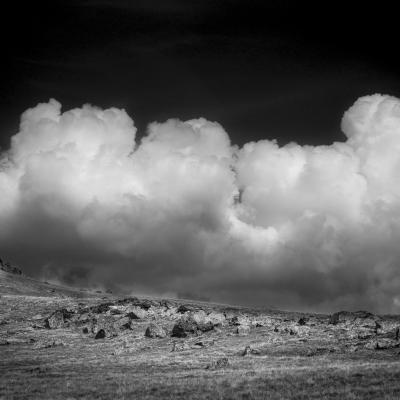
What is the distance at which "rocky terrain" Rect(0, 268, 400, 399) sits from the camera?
27.6 metres

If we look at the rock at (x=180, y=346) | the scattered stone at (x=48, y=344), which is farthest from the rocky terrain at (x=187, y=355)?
the scattered stone at (x=48, y=344)

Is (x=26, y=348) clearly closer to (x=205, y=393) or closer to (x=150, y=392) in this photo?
(x=150, y=392)

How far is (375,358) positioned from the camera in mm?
38156

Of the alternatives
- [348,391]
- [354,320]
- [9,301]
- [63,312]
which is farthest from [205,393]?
[9,301]

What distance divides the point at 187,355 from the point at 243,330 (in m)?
15.8

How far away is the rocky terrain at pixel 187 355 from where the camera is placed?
90.5 feet

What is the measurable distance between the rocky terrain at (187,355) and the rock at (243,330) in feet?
0.47

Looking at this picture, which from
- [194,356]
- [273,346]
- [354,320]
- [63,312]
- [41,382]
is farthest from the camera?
[63,312]

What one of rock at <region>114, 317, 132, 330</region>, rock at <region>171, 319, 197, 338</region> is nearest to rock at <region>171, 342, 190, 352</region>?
rock at <region>171, 319, 197, 338</region>

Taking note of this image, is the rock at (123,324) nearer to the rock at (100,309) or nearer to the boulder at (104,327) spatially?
the boulder at (104,327)

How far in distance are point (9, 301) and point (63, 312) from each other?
22.3 metres

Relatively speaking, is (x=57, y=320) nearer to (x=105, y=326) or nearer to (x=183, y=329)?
(x=105, y=326)

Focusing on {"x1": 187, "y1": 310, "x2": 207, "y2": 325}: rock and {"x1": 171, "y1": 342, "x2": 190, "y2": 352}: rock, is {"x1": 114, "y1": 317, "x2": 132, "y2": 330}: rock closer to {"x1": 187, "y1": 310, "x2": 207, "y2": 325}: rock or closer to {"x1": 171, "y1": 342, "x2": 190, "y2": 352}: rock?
{"x1": 187, "y1": 310, "x2": 207, "y2": 325}: rock

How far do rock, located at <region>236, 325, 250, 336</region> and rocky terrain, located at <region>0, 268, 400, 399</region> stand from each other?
0.14 m
